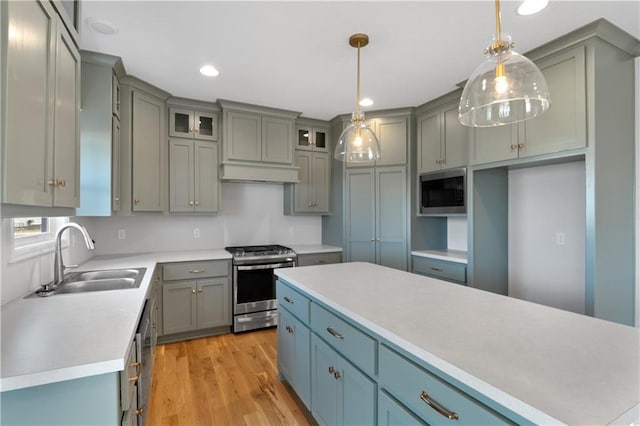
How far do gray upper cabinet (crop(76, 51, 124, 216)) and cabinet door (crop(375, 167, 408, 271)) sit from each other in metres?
2.81

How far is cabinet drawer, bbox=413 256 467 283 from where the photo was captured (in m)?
3.11

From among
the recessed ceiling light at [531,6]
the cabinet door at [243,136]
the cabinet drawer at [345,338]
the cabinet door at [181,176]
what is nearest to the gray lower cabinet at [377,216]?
the cabinet door at [243,136]

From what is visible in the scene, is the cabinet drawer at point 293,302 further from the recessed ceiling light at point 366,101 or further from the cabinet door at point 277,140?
the recessed ceiling light at point 366,101

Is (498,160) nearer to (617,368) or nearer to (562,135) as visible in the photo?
(562,135)

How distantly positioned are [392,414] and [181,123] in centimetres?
342

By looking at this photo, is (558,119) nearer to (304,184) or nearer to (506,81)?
(506,81)

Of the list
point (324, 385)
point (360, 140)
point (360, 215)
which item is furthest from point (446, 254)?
point (324, 385)

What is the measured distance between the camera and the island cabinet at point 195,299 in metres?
3.08

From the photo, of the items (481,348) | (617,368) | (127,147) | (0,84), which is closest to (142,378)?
(0,84)

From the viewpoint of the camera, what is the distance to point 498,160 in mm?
2707

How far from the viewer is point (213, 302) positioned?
328 centimetres

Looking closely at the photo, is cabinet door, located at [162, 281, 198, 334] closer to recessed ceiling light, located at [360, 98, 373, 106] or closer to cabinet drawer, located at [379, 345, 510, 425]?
cabinet drawer, located at [379, 345, 510, 425]

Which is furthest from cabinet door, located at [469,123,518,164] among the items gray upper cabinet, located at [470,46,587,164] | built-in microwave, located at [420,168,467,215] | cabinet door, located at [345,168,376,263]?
cabinet door, located at [345,168,376,263]

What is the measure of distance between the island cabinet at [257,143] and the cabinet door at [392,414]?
2859mm
